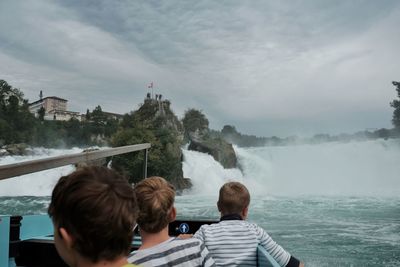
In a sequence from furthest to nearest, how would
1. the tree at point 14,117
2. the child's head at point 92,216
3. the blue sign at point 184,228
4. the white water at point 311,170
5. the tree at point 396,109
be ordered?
the tree at point 396,109 < the tree at point 14,117 < the white water at point 311,170 < the blue sign at point 184,228 < the child's head at point 92,216

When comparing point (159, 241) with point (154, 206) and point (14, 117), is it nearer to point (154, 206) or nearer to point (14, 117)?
point (154, 206)

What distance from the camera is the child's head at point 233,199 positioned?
2340 millimetres

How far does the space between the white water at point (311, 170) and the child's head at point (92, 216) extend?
30.5m

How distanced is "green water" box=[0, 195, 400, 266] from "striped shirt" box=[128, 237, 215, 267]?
793 cm

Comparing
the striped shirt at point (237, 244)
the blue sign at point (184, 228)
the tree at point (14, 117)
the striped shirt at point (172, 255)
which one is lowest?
the blue sign at point (184, 228)

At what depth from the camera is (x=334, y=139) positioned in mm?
42531

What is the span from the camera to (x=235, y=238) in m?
2.28

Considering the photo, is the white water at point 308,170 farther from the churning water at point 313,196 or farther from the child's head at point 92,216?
the child's head at point 92,216

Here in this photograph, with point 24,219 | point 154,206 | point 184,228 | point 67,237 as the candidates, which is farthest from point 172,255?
point 24,219

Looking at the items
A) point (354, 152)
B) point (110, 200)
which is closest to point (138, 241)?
point (110, 200)

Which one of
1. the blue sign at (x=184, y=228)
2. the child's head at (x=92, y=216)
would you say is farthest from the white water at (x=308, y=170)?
the child's head at (x=92, y=216)

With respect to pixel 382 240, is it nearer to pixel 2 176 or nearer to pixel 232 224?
pixel 232 224

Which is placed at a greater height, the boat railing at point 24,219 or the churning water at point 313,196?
the boat railing at point 24,219

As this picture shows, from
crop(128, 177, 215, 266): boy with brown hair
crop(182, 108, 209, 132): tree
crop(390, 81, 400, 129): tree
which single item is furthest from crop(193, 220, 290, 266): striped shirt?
crop(390, 81, 400, 129): tree
